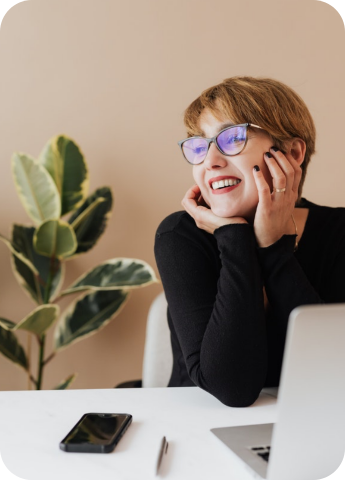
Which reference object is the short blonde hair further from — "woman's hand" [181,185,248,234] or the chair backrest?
the chair backrest

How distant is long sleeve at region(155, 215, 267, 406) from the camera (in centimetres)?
107

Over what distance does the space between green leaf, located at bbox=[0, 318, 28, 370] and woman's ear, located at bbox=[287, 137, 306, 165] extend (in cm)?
129

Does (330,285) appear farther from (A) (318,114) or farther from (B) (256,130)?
(A) (318,114)

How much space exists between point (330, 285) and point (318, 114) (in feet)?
4.87

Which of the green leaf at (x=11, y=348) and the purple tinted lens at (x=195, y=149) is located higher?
the purple tinted lens at (x=195, y=149)

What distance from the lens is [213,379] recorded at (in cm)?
106

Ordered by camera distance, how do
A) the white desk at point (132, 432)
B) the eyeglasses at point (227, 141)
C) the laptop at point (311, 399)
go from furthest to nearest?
the eyeglasses at point (227, 141), the white desk at point (132, 432), the laptop at point (311, 399)

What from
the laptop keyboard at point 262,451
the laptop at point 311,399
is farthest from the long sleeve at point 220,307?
the laptop at point 311,399

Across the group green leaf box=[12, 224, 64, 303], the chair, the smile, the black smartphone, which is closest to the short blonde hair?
the smile

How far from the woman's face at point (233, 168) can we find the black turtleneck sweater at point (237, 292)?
0.23 ft

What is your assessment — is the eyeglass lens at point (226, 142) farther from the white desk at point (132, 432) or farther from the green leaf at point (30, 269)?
the green leaf at point (30, 269)

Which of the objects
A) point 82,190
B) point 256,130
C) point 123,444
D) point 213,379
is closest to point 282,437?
point 123,444

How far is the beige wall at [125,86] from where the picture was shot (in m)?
2.29

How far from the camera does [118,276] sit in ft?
6.72
